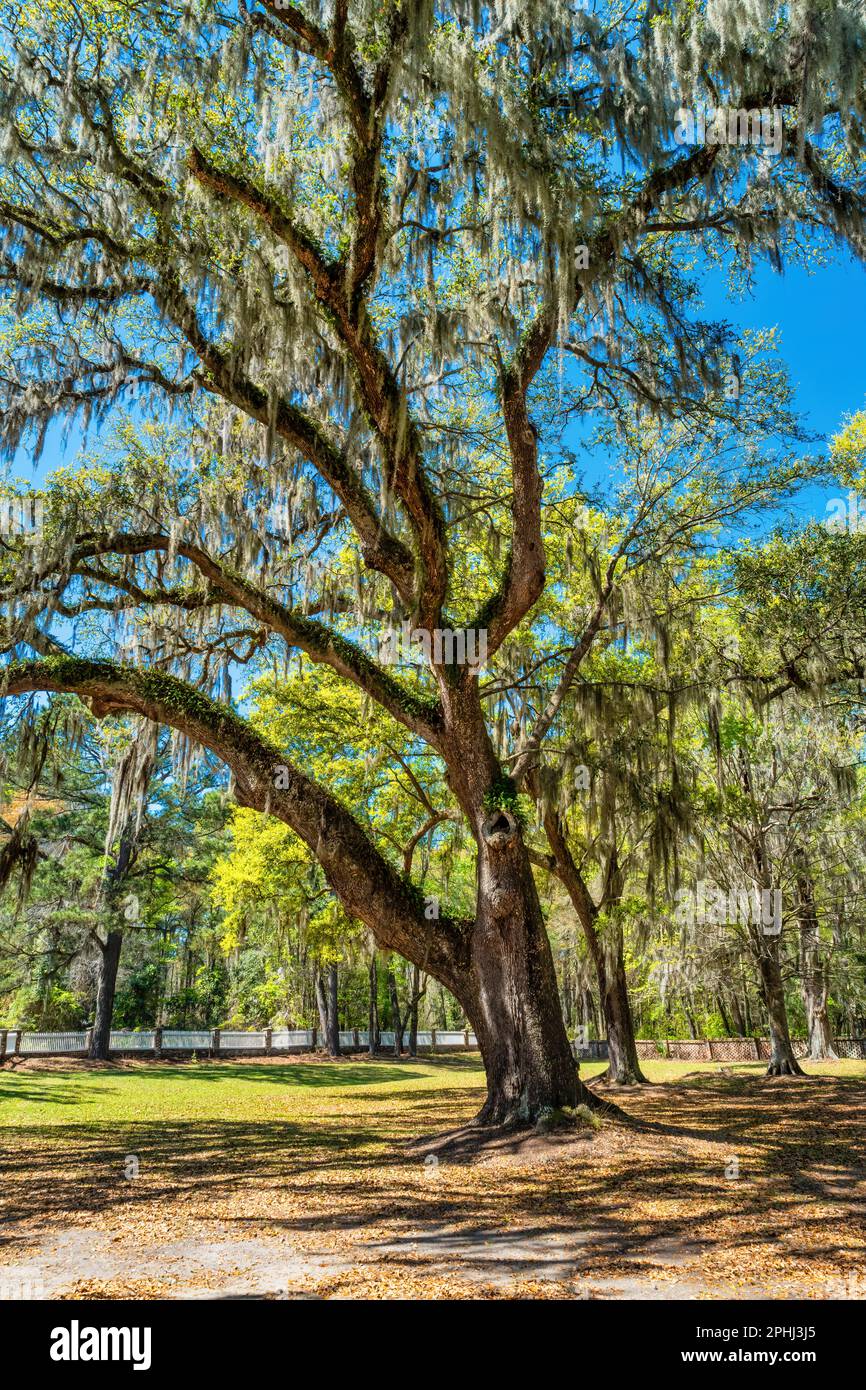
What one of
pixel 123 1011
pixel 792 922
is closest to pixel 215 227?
pixel 792 922

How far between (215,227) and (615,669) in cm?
941

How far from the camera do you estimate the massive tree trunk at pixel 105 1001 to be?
21859 mm

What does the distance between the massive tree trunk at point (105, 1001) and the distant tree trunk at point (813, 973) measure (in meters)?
16.1

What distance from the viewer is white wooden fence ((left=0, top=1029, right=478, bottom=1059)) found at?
22.3 m

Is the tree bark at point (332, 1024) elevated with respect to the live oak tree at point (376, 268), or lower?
lower

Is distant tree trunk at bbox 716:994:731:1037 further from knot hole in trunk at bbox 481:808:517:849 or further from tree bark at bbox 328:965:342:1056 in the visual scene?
knot hole in trunk at bbox 481:808:517:849

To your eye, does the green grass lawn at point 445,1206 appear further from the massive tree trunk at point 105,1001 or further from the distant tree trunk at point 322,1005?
the distant tree trunk at point 322,1005

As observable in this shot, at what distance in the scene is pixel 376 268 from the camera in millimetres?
7617

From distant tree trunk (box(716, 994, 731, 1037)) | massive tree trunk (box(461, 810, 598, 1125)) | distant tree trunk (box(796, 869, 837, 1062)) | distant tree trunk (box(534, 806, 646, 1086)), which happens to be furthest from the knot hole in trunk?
distant tree trunk (box(716, 994, 731, 1037))

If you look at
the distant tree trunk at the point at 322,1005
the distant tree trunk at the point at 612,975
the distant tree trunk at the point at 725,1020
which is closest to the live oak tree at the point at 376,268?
the distant tree trunk at the point at 612,975

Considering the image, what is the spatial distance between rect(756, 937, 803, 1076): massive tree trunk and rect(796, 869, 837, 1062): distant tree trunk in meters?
1.05

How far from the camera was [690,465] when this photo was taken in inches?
462

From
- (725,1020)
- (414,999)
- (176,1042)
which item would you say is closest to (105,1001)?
(176,1042)
